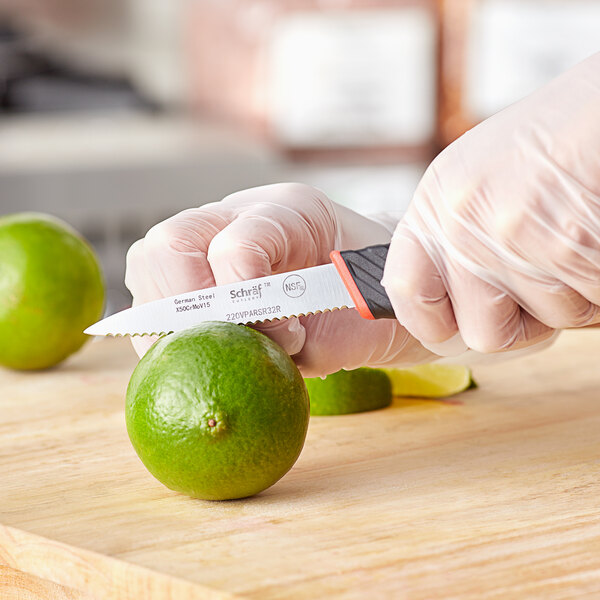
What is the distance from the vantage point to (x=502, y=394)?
133 centimetres

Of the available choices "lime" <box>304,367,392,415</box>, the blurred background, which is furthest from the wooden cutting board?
the blurred background

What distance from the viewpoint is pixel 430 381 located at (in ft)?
4.33

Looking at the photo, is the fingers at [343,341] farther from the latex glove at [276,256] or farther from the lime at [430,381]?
the lime at [430,381]

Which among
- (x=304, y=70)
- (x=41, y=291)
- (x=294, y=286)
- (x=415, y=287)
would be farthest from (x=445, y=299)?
(x=304, y=70)

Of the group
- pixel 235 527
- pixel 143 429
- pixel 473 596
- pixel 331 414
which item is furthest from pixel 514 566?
pixel 331 414

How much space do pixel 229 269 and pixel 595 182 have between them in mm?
401

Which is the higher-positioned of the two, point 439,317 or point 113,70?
point 439,317

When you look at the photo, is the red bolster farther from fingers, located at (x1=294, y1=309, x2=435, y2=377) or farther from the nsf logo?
fingers, located at (x1=294, y1=309, x2=435, y2=377)

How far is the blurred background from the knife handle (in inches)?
98.8

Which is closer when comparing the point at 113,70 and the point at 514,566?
the point at 514,566

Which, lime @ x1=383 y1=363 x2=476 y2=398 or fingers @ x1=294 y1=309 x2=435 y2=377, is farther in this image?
lime @ x1=383 y1=363 x2=476 y2=398

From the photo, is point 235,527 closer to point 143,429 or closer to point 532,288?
point 143,429

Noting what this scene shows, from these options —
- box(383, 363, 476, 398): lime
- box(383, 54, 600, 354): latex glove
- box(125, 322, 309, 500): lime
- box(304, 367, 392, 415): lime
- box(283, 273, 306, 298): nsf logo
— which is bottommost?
box(383, 363, 476, 398): lime

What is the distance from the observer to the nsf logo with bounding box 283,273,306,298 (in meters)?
1.01
